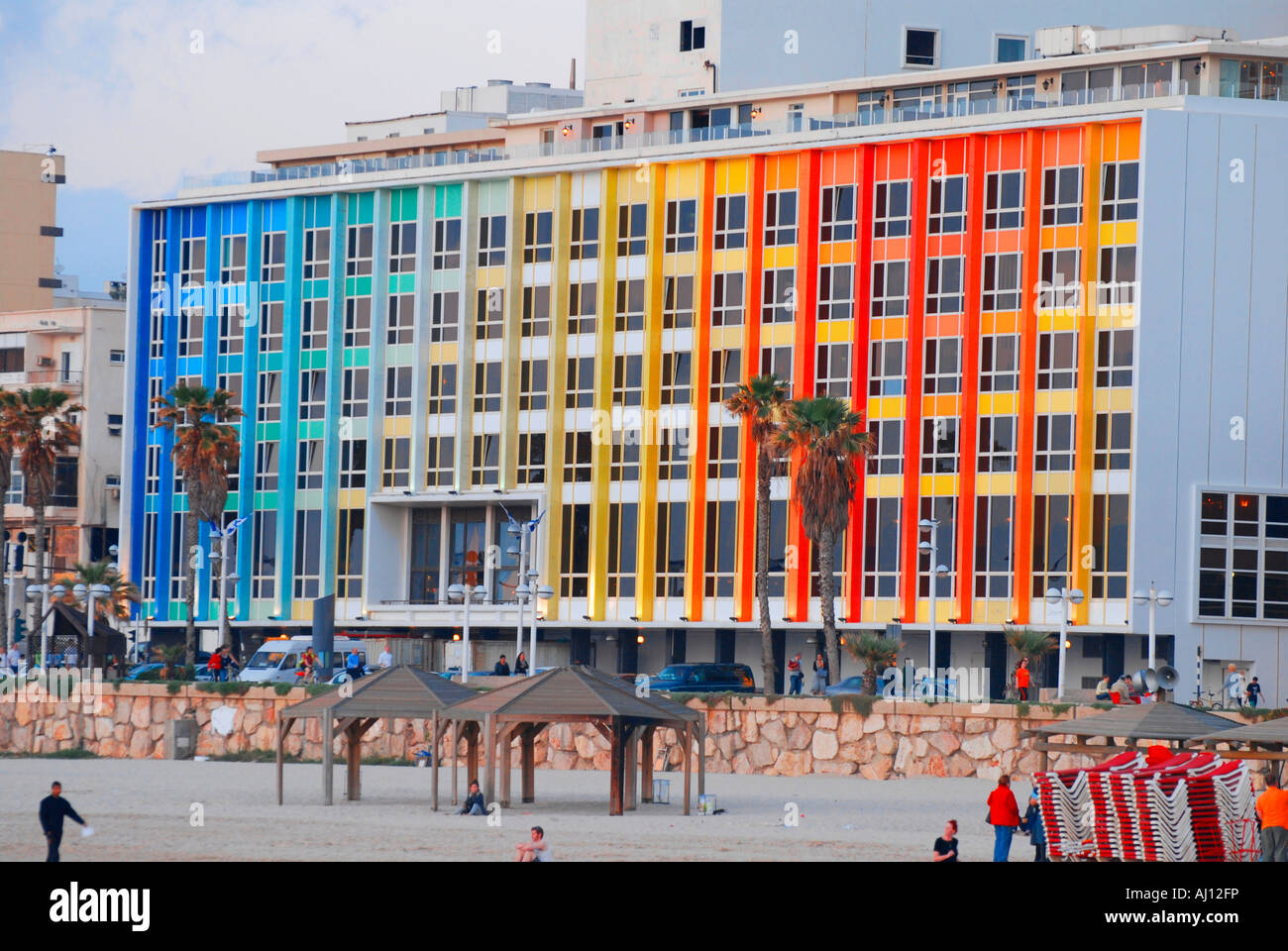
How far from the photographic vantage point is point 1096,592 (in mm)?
64812

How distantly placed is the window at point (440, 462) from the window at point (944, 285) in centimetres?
1709

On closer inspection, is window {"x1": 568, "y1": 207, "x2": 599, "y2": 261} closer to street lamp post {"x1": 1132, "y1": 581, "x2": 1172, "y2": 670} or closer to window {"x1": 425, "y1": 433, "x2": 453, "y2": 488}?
window {"x1": 425, "y1": 433, "x2": 453, "y2": 488}

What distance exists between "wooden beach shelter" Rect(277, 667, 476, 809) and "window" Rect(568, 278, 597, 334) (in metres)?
34.9

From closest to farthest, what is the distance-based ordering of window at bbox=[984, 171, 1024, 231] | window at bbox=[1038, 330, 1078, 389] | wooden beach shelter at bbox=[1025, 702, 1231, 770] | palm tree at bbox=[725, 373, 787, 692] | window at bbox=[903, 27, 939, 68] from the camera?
wooden beach shelter at bbox=[1025, 702, 1231, 770]
palm tree at bbox=[725, 373, 787, 692]
window at bbox=[1038, 330, 1078, 389]
window at bbox=[984, 171, 1024, 231]
window at bbox=[903, 27, 939, 68]

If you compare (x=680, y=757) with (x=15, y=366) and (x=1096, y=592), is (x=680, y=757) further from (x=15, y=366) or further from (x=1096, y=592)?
(x=15, y=366)

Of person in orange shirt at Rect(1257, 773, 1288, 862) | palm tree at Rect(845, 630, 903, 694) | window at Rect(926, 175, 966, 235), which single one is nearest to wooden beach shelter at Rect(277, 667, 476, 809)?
palm tree at Rect(845, 630, 903, 694)

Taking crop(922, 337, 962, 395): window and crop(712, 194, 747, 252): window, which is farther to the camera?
crop(712, 194, 747, 252): window

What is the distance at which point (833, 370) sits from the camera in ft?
228

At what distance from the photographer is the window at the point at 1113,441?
65000 mm

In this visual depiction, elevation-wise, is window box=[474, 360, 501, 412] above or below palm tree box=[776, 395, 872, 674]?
above

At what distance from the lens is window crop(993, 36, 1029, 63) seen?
77.1 m

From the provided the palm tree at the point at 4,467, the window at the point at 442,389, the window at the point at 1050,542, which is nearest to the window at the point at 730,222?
the window at the point at 442,389

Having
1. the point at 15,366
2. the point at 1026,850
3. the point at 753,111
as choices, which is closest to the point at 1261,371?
the point at 753,111

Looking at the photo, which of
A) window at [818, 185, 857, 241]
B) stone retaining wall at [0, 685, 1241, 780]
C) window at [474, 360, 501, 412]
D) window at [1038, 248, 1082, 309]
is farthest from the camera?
window at [474, 360, 501, 412]
